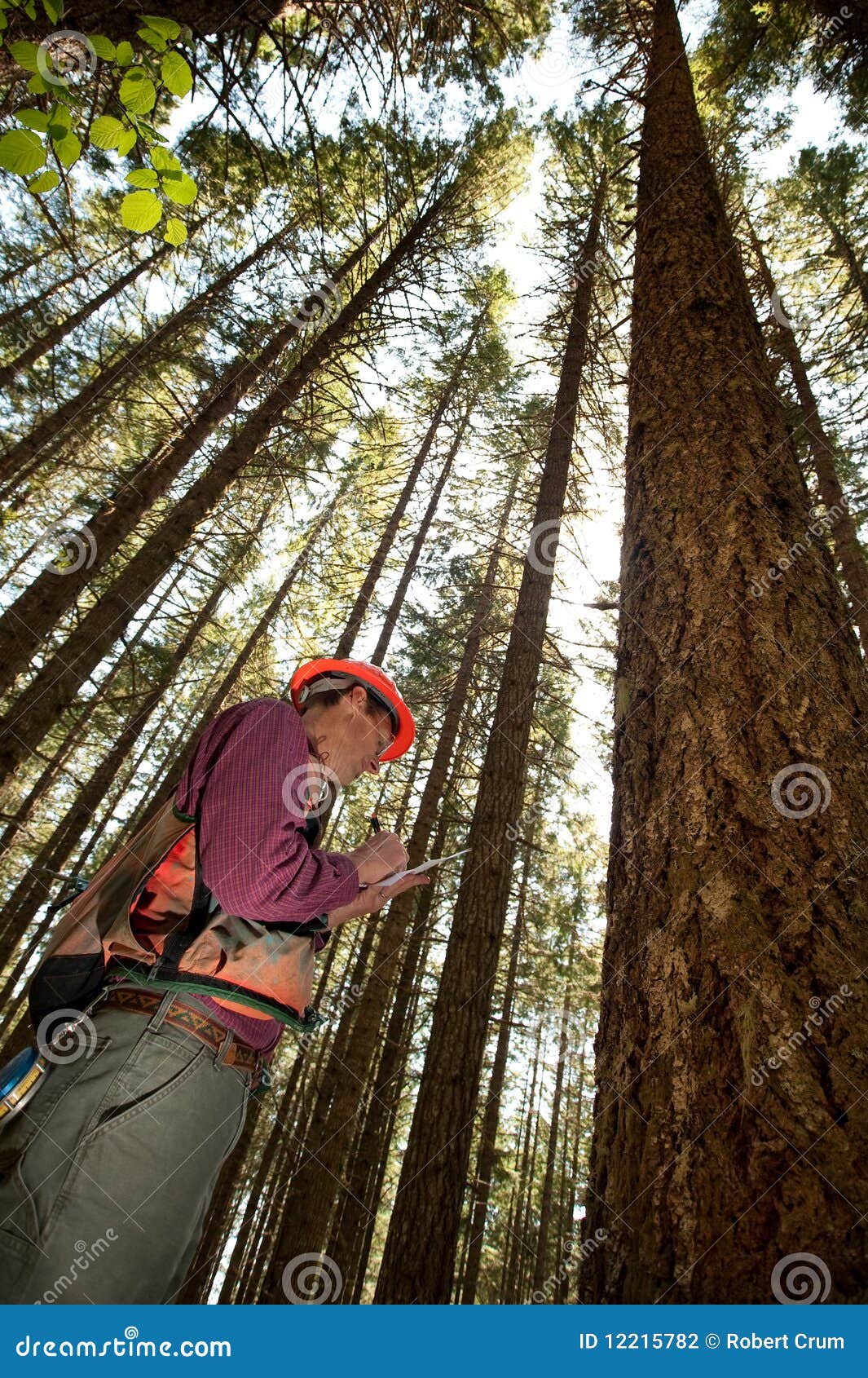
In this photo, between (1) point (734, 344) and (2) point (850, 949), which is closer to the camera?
(2) point (850, 949)

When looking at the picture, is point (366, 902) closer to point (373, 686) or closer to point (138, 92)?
point (373, 686)

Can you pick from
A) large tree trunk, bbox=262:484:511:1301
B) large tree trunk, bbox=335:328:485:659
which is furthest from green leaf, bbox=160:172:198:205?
large tree trunk, bbox=335:328:485:659

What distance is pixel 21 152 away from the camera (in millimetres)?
1550

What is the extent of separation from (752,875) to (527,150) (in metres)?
13.8

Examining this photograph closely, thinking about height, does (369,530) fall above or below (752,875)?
above

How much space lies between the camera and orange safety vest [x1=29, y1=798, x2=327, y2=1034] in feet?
5.18

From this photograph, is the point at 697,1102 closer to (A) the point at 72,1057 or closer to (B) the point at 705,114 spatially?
(A) the point at 72,1057

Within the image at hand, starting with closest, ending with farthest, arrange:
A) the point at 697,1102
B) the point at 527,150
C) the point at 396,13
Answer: the point at 697,1102
the point at 396,13
the point at 527,150

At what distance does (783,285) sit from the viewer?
40.3 ft

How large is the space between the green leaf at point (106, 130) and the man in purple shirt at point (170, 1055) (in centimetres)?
153

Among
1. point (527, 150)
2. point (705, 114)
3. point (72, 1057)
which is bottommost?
point (72, 1057)

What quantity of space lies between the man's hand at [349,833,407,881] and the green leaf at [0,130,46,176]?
2.04 m
